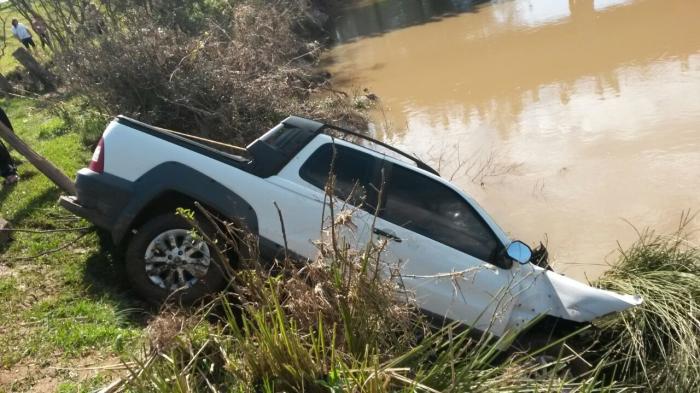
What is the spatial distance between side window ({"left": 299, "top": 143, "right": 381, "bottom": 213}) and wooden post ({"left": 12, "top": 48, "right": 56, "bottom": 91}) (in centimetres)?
1082

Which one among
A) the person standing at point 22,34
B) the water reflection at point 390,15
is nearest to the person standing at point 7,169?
the person standing at point 22,34

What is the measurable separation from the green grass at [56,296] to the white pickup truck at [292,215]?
472mm

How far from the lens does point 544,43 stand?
1755 cm

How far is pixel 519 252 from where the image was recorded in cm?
481

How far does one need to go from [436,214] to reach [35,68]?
1246 cm

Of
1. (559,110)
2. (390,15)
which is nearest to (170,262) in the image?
(559,110)

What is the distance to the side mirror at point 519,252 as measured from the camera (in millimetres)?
4797

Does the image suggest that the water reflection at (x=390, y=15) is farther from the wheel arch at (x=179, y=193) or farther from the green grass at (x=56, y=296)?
the wheel arch at (x=179, y=193)

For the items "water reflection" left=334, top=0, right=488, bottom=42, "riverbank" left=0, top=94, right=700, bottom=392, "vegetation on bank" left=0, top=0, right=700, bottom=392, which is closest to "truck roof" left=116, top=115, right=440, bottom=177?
Result: "vegetation on bank" left=0, top=0, right=700, bottom=392

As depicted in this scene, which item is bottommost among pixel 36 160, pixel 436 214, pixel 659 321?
pixel 659 321

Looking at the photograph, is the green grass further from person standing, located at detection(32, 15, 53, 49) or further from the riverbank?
person standing, located at detection(32, 15, 53, 49)

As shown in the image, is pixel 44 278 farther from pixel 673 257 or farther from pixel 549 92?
pixel 549 92

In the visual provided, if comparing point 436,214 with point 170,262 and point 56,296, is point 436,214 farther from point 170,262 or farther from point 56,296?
point 56,296

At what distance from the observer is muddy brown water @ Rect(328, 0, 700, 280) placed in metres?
9.16
